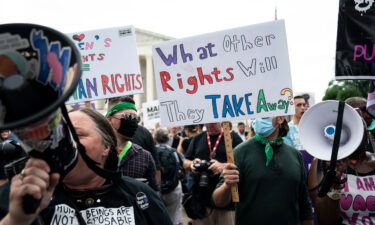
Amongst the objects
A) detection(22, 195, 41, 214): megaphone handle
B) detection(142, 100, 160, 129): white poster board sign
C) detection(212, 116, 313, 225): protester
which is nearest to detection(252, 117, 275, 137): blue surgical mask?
detection(212, 116, 313, 225): protester

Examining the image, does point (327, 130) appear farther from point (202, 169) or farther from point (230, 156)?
point (202, 169)

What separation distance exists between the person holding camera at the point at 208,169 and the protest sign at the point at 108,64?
1.05 meters

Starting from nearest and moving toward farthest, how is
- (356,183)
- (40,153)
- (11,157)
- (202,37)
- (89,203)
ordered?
(40,153)
(89,203)
(11,157)
(356,183)
(202,37)

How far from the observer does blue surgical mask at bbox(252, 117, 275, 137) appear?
11.9 feet

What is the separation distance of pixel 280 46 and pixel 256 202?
1335mm

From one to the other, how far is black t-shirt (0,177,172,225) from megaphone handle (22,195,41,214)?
524 millimetres

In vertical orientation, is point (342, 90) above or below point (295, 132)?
below

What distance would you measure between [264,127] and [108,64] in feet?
7.78

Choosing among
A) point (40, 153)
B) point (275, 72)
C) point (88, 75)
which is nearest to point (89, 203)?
point (40, 153)

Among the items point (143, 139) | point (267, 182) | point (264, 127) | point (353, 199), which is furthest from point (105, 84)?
point (353, 199)

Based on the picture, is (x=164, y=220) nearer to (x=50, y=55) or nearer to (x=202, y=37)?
(x=50, y=55)

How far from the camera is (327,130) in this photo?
2.80m

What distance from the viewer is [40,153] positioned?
3.66 ft

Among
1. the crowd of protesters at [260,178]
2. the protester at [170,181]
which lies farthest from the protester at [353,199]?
the protester at [170,181]
